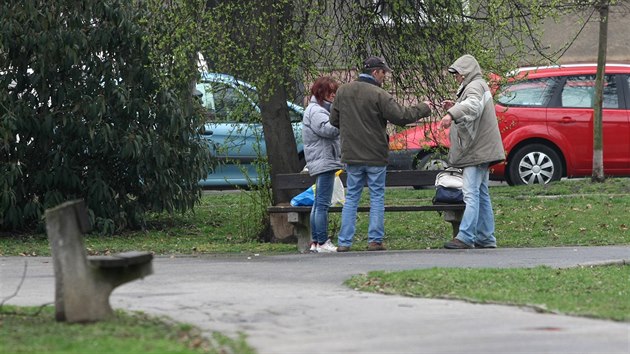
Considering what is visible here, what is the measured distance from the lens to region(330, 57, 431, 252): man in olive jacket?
40.5 ft

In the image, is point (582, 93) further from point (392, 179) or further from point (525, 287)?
point (525, 287)

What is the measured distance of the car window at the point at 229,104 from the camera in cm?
1441

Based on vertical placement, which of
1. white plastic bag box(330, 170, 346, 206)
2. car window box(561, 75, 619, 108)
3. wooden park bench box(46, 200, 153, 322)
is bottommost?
wooden park bench box(46, 200, 153, 322)

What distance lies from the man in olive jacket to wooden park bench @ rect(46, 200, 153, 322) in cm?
511

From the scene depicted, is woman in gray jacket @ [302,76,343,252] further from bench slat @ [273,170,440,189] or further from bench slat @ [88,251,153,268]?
bench slat @ [88,251,153,268]

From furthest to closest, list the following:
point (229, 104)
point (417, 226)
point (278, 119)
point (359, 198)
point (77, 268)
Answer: point (417, 226) < point (229, 104) < point (278, 119) < point (359, 198) < point (77, 268)

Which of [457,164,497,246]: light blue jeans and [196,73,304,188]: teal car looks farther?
[196,73,304,188]: teal car

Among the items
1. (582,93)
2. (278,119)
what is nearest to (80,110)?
(278,119)

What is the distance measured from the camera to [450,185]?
13219 mm

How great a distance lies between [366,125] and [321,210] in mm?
910

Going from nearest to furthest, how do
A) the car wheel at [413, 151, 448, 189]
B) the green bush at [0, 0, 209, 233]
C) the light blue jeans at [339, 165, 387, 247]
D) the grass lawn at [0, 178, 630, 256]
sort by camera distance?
the light blue jeans at [339, 165, 387, 247] < the grass lawn at [0, 178, 630, 256] < the green bush at [0, 0, 209, 233] < the car wheel at [413, 151, 448, 189]

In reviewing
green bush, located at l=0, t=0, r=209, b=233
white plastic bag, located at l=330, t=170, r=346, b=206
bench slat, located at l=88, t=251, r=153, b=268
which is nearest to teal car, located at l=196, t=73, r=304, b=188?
green bush, located at l=0, t=0, r=209, b=233

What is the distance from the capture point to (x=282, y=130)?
14.7 m

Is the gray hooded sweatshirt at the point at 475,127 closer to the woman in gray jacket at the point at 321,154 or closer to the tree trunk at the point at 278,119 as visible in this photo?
the woman in gray jacket at the point at 321,154
